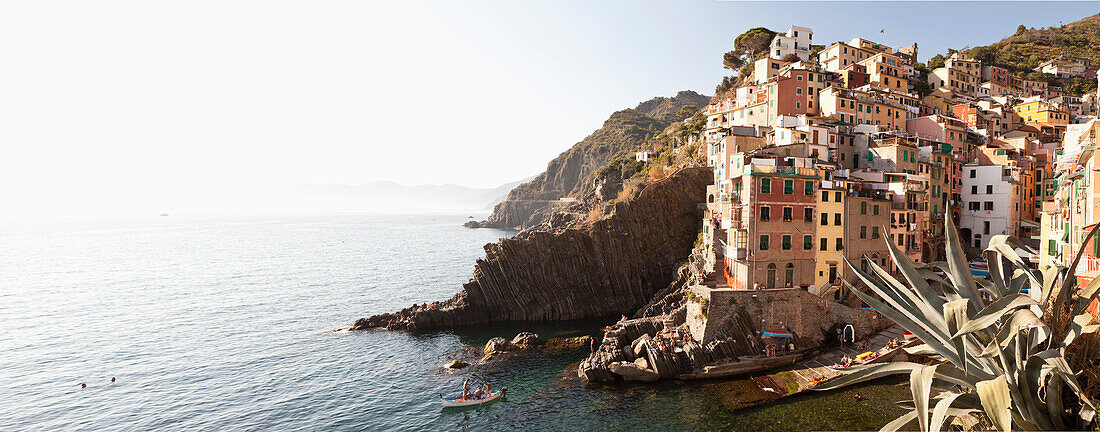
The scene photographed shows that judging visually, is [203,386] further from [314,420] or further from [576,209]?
[576,209]

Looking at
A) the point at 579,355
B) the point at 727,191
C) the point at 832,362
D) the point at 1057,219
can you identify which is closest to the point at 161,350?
the point at 579,355

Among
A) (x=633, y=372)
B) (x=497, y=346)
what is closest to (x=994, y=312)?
(x=633, y=372)

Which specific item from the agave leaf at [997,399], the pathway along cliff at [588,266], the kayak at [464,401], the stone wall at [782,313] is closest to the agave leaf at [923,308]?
the agave leaf at [997,399]

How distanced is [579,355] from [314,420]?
23.9 meters

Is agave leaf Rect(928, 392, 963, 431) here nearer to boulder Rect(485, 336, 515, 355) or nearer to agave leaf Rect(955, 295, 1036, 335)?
agave leaf Rect(955, 295, 1036, 335)

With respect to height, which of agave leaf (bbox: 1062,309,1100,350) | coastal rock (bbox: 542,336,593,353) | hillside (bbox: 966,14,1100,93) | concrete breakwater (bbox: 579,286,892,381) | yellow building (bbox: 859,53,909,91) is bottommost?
coastal rock (bbox: 542,336,593,353)

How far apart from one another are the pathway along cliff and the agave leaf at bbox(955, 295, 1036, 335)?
178 feet

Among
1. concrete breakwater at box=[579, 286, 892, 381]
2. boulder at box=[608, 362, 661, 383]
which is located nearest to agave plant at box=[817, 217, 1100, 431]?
boulder at box=[608, 362, 661, 383]

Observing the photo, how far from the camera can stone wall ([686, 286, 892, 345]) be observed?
42.3 m

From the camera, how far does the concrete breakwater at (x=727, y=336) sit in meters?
40.5

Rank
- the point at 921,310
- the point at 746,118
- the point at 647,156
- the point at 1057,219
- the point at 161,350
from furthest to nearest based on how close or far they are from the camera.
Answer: the point at 647,156 → the point at 746,118 → the point at 161,350 → the point at 1057,219 → the point at 921,310

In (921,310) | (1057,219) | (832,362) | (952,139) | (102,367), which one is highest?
(952,139)

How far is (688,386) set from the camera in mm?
38688

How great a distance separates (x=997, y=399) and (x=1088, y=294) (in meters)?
4.01
